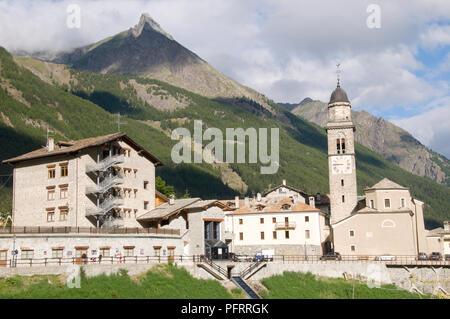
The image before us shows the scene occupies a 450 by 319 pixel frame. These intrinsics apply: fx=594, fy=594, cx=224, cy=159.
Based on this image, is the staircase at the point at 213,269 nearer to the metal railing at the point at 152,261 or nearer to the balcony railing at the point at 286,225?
the metal railing at the point at 152,261

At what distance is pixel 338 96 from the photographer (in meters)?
103

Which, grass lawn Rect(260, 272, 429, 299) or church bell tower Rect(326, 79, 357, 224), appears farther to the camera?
church bell tower Rect(326, 79, 357, 224)

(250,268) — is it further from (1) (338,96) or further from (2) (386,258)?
(1) (338,96)

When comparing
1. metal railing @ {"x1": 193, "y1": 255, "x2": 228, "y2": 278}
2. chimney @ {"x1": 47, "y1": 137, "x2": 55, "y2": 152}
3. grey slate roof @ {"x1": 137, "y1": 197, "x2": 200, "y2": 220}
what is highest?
chimney @ {"x1": 47, "y1": 137, "x2": 55, "y2": 152}

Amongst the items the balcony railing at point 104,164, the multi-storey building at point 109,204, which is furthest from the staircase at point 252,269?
the balcony railing at point 104,164

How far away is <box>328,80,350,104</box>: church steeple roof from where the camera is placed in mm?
102625

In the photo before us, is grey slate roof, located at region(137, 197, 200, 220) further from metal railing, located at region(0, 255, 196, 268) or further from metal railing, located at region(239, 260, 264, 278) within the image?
metal railing, located at region(239, 260, 264, 278)

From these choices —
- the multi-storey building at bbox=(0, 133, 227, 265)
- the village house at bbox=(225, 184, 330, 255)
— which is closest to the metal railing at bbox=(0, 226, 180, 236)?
the multi-storey building at bbox=(0, 133, 227, 265)

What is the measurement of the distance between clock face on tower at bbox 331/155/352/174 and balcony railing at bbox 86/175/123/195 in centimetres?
4203

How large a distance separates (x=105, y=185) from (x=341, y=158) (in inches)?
1786

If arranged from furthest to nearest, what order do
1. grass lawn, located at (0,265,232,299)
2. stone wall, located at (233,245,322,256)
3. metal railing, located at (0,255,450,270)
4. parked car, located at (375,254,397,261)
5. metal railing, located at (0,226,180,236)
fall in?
stone wall, located at (233,245,322,256) → parked car, located at (375,254,397,261) → metal railing, located at (0,226,180,236) → metal railing, located at (0,255,450,270) → grass lawn, located at (0,265,232,299)

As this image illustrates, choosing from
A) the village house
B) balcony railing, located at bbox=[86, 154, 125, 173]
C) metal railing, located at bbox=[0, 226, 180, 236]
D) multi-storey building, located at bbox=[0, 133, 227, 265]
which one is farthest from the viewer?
the village house

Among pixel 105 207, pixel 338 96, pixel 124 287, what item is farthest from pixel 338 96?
pixel 124 287
